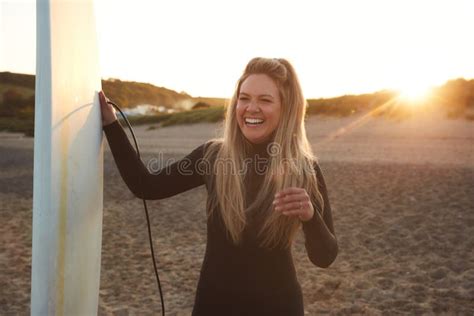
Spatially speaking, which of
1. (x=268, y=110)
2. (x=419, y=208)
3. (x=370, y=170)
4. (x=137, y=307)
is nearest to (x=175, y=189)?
(x=268, y=110)

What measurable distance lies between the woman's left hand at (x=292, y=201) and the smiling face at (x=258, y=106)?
1.28ft

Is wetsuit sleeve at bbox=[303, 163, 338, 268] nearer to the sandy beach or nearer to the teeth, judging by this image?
the teeth

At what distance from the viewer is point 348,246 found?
5633 millimetres

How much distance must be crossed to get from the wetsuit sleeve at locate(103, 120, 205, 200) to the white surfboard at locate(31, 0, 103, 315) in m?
0.10

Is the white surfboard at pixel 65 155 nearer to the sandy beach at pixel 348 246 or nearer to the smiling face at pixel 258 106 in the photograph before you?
the smiling face at pixel 258 106

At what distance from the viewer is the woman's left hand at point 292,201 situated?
156 cm

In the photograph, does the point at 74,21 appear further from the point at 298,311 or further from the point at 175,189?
the point at 298,311

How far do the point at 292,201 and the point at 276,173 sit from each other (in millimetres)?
318

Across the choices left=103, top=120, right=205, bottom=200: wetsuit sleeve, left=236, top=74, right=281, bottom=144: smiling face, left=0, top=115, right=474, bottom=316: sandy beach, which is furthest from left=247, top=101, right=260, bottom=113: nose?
left=0, top=115, right=474, bottom=316: sandy beach

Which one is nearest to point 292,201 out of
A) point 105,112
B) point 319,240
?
point 319,240

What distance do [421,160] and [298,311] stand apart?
10639 millimetres

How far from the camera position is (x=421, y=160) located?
11.7 m

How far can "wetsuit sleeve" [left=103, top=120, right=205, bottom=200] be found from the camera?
206cm

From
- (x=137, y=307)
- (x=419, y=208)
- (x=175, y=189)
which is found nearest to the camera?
(x=175, y=189)
